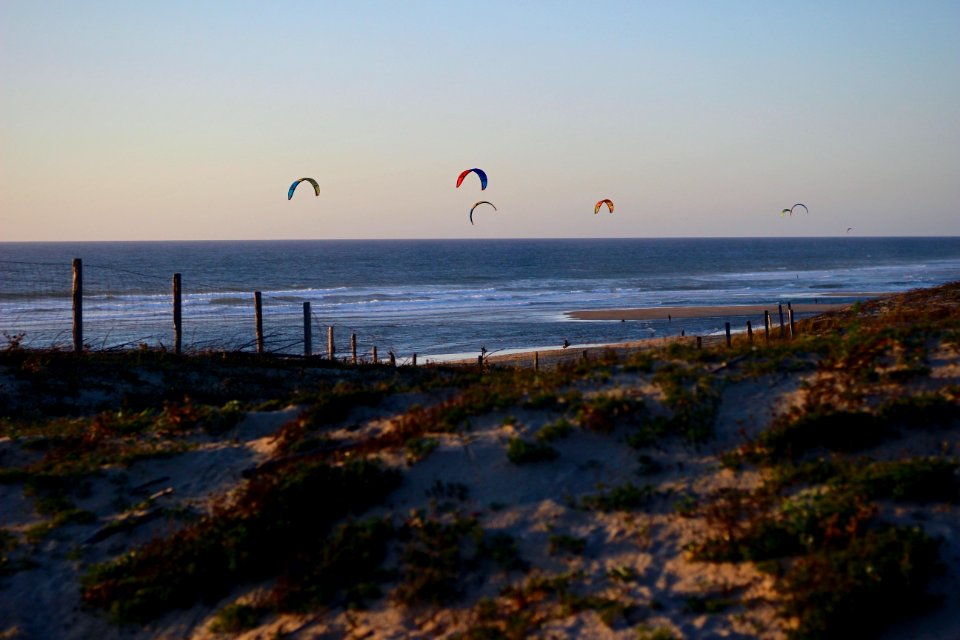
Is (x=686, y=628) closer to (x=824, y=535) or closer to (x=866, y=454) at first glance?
(x=824, y=535)

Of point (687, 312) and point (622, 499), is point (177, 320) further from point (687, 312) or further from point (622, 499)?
point (687, 312)

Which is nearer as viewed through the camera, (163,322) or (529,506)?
(529,506)

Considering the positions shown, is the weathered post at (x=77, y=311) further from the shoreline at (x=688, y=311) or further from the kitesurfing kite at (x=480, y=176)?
the shoreline at (x=688, y=311)

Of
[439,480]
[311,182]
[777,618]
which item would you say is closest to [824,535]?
[777,618]

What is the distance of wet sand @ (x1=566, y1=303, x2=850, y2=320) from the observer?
50072mm

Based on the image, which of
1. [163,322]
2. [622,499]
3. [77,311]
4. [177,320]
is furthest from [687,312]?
[622,499]

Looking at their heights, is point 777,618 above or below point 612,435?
below

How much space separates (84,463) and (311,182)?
14531 mm

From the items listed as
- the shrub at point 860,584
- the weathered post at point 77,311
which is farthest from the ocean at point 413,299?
the shrub at point 860,584

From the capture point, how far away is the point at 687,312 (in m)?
53.3

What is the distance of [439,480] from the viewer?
311 inches

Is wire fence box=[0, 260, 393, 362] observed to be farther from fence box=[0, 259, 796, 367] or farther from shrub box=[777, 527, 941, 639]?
shrub box=[777, 527, 941, 639]

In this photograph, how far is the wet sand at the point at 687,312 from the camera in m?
50.1

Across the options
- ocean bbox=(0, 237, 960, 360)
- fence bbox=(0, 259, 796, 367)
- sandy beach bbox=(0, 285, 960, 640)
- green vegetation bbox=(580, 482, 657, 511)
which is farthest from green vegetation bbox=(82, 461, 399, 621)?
ocean bbox=(0, 237, 960, 360)
